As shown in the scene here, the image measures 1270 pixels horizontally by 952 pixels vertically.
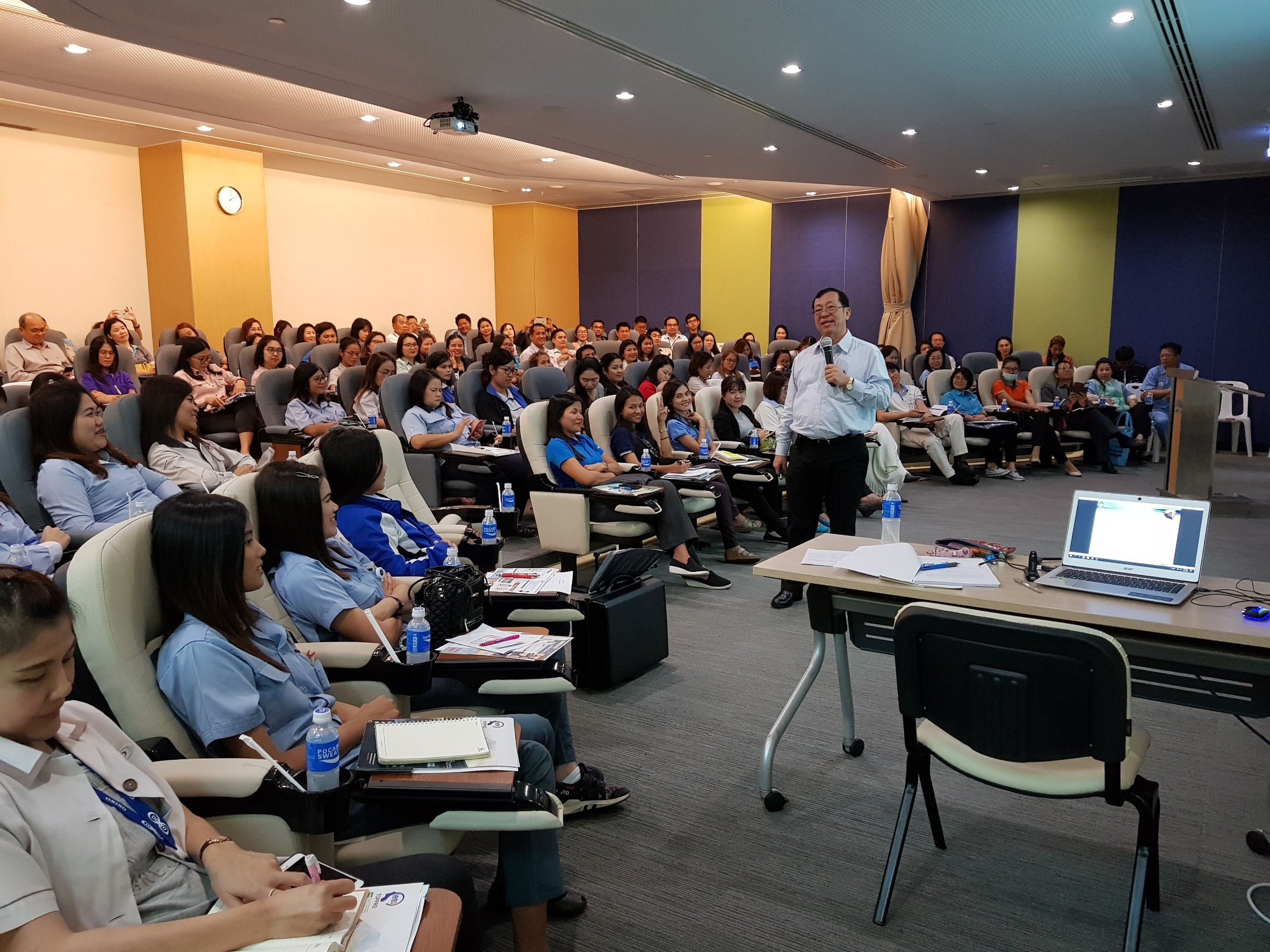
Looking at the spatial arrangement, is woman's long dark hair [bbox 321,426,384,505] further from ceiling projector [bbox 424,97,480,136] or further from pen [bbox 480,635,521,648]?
ceiling projector [bbox 424,97,480,136]

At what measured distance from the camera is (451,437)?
19.7 feet

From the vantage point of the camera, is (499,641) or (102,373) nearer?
(499,641)

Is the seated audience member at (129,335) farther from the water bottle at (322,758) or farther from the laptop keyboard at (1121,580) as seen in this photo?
the laptop keyboard at (1121,580)

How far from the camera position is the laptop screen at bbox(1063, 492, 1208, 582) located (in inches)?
97.7

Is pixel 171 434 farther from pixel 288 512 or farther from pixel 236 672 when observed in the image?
pixel 236 672

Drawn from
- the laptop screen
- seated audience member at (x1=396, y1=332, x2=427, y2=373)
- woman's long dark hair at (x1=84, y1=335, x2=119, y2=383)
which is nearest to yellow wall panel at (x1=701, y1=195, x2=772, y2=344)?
seated audience member at (x1=396, y1=332, x2=427, y2=373)

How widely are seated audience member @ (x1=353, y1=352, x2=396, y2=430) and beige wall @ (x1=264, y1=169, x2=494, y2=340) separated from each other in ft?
21.0

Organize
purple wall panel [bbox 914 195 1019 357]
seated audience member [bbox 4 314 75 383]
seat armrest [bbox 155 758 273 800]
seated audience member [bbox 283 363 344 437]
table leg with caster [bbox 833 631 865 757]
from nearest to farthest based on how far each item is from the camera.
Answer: seat armrest [bbox 155 758 273 800], table leg with caster [bbox 833 631 865 757], seated audience member [bbox 283 363 344 437], seated audience member [bbox 4 314 75 383], purple wall panel [bbox 914 195 1019 357]

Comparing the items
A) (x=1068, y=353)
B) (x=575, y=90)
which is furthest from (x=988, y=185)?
(x=575, y=90)

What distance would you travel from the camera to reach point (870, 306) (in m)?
14.2

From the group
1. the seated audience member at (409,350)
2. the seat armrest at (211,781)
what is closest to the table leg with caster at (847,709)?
the seat armrest at (211,781)

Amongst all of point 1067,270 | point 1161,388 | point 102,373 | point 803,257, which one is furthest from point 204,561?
point 803,257

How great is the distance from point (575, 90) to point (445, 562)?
16.8ft

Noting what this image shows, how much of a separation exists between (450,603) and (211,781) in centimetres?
104
